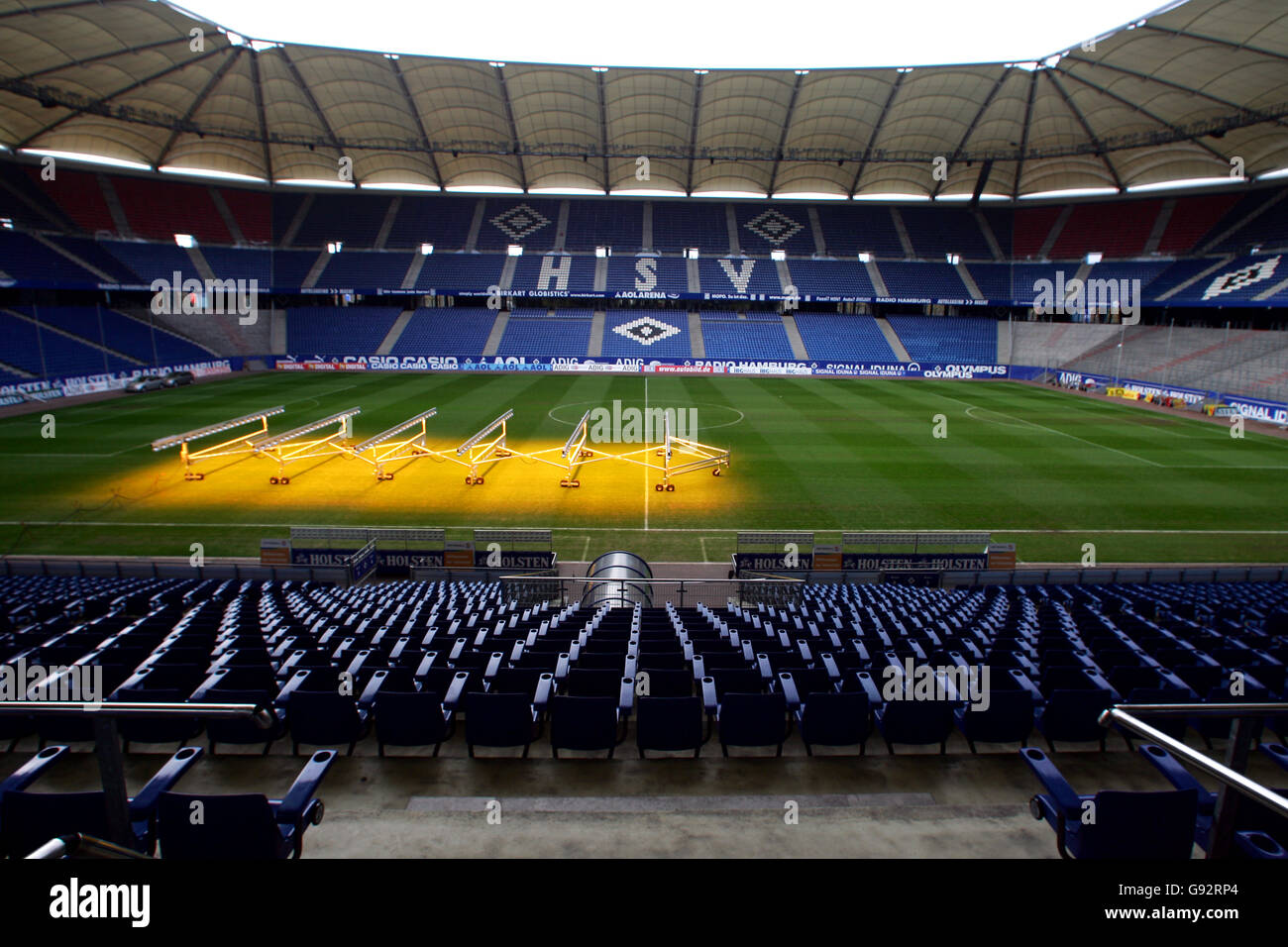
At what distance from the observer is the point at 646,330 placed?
67.8 meters

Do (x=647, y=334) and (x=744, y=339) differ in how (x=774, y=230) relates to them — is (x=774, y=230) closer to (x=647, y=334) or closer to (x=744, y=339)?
(x=744, y=339)

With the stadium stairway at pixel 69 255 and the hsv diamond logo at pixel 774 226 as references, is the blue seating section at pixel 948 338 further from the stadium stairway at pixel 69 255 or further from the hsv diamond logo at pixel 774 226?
the stadium stairway at pixel 69 255

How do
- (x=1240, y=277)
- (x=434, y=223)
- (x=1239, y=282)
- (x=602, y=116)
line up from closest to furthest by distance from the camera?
(x=1239, y=282) → (x=1240, y=277) → (x=602, y=116) → (x=434, y=223)

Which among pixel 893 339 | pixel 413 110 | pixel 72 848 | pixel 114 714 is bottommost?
pixel 72 848

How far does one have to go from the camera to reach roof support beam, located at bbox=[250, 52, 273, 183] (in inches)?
1956

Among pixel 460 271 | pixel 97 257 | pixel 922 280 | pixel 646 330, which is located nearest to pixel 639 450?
pixel 646 330

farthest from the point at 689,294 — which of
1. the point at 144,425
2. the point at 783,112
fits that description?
the point at 144,425

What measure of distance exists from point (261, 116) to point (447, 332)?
892 inches

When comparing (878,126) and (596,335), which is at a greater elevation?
(878,126)

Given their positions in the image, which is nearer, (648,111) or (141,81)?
(141,81)

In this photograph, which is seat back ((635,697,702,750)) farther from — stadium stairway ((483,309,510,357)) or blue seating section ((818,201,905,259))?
blue seating section ((818,201,905,259))

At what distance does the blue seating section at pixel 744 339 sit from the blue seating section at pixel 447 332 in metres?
22.1

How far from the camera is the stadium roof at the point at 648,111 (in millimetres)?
40688
